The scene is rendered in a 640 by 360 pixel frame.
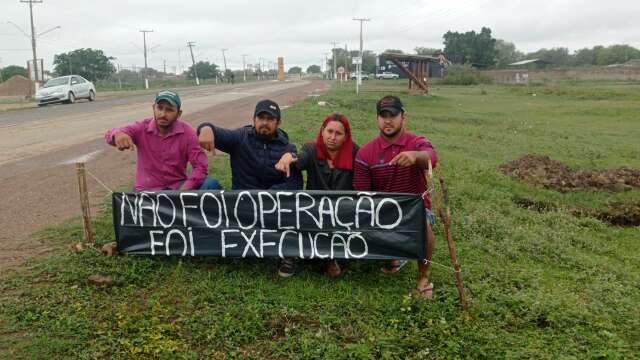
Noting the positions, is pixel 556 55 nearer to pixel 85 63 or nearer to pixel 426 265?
pixel 85 63

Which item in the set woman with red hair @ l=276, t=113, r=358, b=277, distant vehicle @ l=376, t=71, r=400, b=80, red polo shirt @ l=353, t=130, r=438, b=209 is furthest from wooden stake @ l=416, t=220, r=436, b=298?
distant vehicle @ l=376, t=71, r=400, b=80

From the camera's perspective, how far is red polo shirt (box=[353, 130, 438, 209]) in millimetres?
4555

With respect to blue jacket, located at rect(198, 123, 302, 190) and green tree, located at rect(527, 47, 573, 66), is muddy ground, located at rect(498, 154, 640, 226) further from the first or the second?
green tree, located at rect(527, 47, 573, 66)

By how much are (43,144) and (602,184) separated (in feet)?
38.4

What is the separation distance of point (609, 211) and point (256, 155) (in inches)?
213

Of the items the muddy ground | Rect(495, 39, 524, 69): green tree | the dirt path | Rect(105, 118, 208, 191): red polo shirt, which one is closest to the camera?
Rect(105, 118, 208, 191): red polo shirt

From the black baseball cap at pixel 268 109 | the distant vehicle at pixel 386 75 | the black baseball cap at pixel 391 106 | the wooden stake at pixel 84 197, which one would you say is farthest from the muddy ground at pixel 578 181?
the distant vehicle at pixel 386 75

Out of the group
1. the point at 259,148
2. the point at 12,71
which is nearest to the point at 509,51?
the point at 12,71

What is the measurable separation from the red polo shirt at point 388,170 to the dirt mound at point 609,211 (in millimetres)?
3761

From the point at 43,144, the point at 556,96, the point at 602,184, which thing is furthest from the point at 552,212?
the point at 556,96

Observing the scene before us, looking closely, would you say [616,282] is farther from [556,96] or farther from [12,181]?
[556,96]

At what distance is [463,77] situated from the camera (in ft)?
183

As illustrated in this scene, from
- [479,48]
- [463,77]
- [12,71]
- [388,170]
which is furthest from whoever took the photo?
[479,48]

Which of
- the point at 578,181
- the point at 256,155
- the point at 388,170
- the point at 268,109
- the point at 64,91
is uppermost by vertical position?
the point at 64,91
